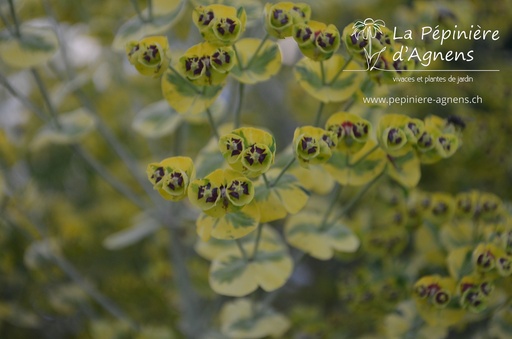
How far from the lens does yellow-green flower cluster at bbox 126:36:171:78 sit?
67 centimetres

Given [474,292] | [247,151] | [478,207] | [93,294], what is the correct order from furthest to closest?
1. [93,294]
2. [478,207]
3. [474,292]
4. [247,151]

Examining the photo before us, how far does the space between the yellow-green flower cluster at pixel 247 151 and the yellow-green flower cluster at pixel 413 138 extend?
0.15m

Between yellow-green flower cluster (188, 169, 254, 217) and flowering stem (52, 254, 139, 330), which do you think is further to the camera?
flowering stem (52, 254, 139, 330)

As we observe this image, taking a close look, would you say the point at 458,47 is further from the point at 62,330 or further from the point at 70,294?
the point at 62,330

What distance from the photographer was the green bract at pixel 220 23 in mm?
647

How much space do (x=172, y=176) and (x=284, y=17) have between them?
211 mm

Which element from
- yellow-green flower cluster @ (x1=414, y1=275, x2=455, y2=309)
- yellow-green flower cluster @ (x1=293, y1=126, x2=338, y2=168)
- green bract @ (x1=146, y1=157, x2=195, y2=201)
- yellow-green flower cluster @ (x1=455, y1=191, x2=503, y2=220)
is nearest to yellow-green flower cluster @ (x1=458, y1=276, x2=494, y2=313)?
yellow-green flower cluster @ (x1=414, y1=275, x2=455, y2=309)

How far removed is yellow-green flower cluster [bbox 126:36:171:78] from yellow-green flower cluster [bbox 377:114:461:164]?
0.25 metres

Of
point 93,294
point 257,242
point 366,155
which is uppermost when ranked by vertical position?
point 366,155

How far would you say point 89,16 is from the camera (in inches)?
51.3

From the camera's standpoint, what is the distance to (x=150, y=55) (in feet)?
2.20

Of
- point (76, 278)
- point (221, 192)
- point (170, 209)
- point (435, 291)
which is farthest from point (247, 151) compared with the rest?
point (76, 278)

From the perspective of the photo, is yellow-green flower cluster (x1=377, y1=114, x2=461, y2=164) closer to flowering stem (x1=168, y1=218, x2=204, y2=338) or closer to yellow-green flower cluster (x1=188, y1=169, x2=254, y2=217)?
yellow-green flower cluster (x1=188, y1=169, x2=254, y2=217)

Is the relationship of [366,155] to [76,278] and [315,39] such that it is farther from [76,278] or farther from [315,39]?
[76,278]
